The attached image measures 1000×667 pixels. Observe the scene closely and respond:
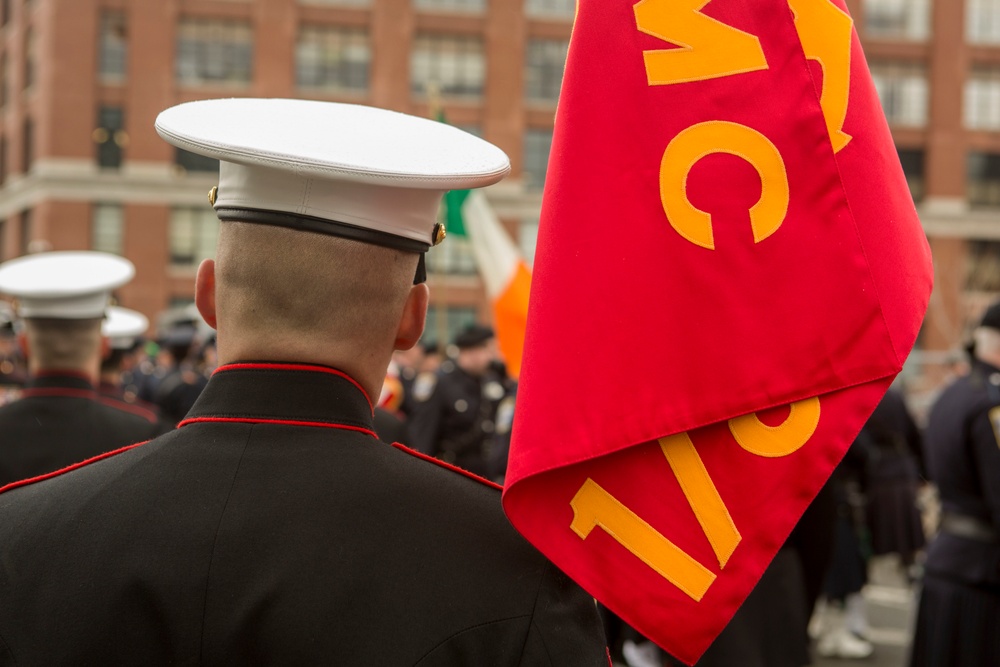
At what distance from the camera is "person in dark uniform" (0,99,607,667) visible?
1403 millimetres

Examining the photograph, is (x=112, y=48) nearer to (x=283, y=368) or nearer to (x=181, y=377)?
(x=181, y=377)

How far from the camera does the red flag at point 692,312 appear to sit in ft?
5.10

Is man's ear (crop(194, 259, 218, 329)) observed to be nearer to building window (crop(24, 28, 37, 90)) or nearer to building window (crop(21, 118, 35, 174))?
building window (crop(21, 118, 35, 174))

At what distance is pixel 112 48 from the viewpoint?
1544 inches

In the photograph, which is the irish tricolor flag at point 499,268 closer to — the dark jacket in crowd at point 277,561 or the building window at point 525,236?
the dark jacket in crowd at point 277,561

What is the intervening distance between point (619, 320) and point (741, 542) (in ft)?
1.10

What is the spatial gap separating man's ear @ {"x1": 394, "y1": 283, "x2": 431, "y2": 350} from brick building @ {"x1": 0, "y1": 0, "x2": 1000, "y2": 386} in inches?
1392

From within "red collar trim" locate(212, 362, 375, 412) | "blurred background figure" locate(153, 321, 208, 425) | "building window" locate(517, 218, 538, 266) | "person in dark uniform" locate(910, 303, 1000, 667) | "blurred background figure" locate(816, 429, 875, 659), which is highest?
"red collar trim" locate(212, 362, 375, 412)

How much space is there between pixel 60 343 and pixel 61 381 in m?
0.14

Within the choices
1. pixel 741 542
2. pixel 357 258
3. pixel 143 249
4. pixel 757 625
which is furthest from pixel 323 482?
pixel 143 249

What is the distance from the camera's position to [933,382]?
35375mm

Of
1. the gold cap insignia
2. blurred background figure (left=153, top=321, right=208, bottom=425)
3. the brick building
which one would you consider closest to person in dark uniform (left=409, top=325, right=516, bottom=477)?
blurred background figure (left=153, top=321, right=208, bottom=425)

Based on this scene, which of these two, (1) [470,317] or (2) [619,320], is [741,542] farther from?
(1) [470,317]

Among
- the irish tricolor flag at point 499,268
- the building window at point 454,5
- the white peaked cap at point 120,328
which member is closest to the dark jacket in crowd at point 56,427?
the white peaked cap at point 120,328
